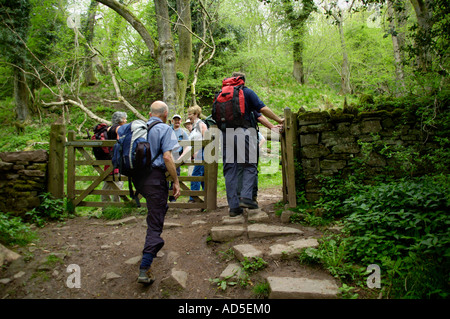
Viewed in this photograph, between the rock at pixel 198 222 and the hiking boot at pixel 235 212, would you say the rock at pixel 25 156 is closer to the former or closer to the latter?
the rock at pixel 198 222

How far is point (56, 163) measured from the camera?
18.7ft

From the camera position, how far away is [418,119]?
4.29 meters

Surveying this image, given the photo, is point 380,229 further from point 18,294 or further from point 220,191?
point 220,191

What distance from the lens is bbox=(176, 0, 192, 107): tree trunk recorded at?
1077 centimetres

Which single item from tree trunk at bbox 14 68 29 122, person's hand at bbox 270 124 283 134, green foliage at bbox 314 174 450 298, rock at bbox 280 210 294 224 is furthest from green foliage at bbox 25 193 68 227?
tree trunk at bbox 14 68 29 122

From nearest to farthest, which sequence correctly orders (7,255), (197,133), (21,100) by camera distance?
(7,255), (197,133), (21,100)

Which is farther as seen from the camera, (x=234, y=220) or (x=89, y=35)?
(x=89, y=35)

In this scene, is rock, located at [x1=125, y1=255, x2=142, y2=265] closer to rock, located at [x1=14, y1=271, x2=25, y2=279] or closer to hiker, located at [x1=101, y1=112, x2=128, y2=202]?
rock, located at [x1=14, y1=271, x2=25, y2=279]

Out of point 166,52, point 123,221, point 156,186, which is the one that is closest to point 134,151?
point 156,186

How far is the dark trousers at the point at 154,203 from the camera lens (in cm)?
323

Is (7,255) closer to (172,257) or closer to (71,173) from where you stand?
(172,257)

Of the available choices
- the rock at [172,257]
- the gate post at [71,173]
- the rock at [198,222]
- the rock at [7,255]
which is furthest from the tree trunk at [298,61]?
the rock at [7,255]

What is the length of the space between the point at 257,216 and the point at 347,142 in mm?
1899
